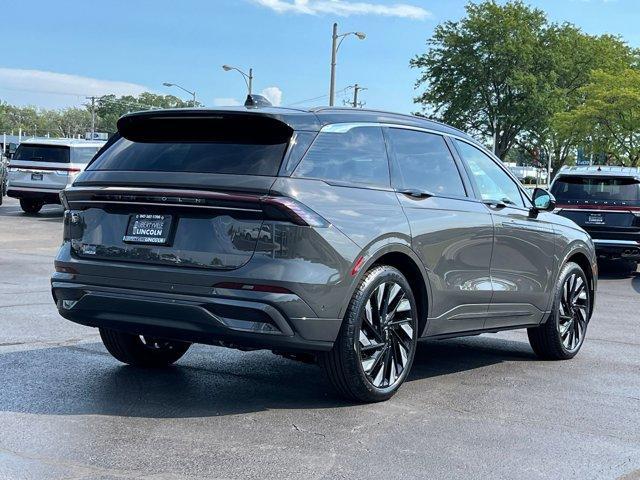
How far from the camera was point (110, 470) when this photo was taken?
3.85 m

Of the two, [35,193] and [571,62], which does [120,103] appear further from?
[35,193]

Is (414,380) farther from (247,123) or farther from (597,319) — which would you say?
(597,319)

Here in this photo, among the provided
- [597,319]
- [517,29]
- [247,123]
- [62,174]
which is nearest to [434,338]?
[247,123]

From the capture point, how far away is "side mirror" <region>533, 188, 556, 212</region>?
6.89m

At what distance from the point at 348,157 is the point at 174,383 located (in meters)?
1.90

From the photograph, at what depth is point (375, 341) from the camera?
5102 millimetres

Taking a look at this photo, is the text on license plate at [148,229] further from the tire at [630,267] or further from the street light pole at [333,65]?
the street light pole at [333,65]

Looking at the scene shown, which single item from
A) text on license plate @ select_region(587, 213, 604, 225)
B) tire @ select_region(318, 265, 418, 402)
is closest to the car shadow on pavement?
tire @ select_region(318, 265, 418, 402)

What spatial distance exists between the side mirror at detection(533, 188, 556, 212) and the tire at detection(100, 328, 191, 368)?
3.06 metres

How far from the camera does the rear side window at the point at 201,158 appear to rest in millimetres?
4727

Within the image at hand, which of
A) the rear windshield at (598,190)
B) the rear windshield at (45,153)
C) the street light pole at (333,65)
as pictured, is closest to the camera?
the rear windshield at (598,190)

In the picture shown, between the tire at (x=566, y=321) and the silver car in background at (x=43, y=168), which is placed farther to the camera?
the silver car in background at (x=43, y=168)

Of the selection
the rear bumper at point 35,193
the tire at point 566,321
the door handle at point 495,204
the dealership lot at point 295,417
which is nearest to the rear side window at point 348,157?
the door handle at point 495,204

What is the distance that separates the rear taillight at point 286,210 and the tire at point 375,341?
1.97 feet
